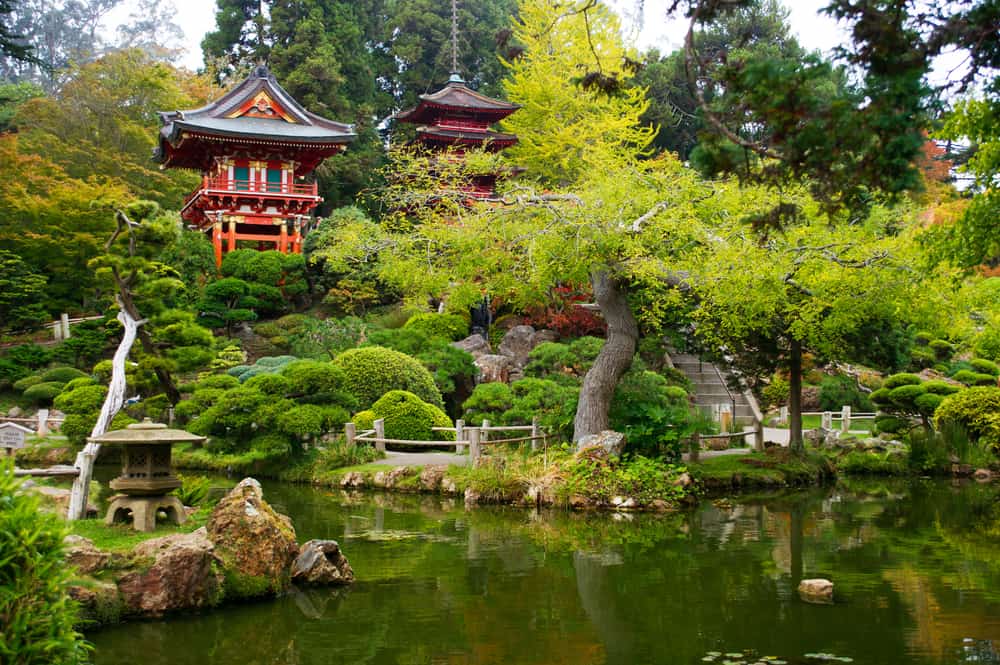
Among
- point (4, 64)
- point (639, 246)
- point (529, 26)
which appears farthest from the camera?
point (4, 64)

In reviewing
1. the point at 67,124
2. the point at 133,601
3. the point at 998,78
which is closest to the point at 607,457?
the point at 133,601

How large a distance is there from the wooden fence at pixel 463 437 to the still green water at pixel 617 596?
2.20 meters

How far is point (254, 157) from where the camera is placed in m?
27.0

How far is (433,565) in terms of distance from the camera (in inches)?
340

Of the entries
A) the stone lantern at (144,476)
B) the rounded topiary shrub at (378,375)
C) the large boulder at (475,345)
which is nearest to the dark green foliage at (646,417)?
the rounded topiary shrub at (378,375)

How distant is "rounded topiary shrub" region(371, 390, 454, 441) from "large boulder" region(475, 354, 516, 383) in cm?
383

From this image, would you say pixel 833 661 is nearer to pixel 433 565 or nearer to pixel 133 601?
pixel 433 565

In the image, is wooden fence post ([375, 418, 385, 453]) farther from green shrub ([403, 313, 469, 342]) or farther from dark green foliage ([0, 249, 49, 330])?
dark green foliage ([0, 249, 49, 330])

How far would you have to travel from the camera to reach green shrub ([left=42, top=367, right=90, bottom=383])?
20.1 m

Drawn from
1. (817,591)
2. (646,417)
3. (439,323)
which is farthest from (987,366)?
(817,591)

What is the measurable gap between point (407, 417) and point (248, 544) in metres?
8.29

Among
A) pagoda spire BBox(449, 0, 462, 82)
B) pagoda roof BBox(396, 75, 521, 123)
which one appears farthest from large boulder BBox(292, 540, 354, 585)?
pagoda spire BBox(449, 0, 462, 82)

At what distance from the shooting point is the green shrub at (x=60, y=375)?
790 inches

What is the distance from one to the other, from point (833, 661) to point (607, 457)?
6.74 meters
